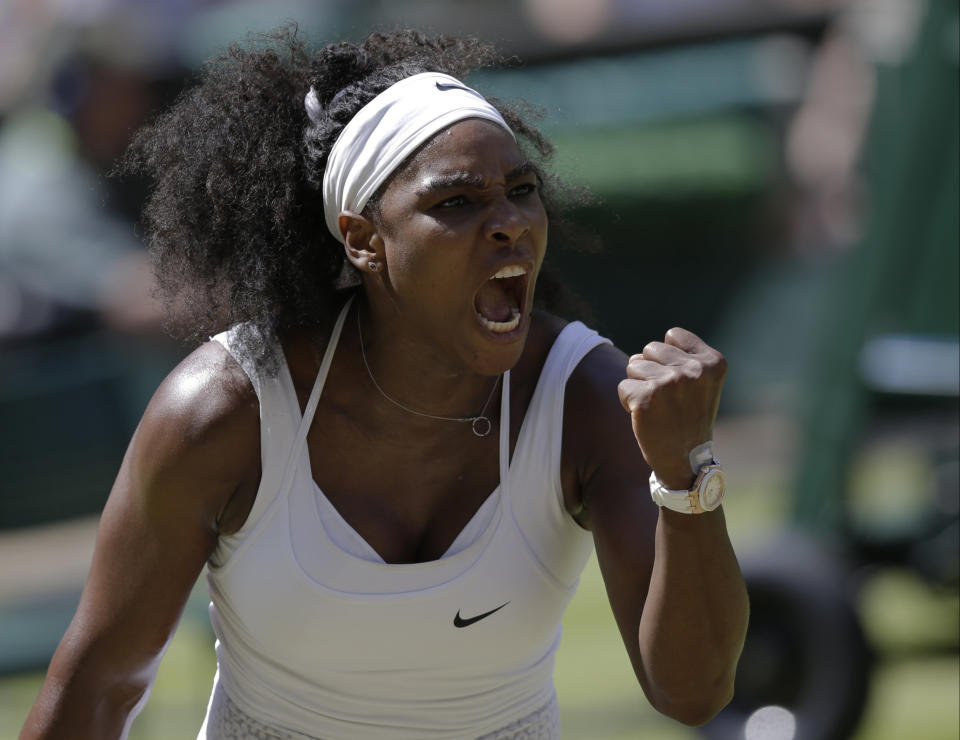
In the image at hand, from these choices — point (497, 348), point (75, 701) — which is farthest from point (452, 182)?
point (75, 701)

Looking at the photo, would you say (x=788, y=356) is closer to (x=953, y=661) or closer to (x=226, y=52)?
(x=953, y=661)

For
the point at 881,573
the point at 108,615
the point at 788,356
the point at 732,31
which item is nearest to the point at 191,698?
the point at 881,573

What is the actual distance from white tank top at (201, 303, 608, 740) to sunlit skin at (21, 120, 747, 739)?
0.09 ft

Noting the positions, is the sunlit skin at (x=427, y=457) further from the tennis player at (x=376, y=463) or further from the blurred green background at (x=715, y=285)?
the blurred green background at (x=715, y=285)

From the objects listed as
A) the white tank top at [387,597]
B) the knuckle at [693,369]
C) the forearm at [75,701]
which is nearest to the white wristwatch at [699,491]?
the knuckle at [693,369]

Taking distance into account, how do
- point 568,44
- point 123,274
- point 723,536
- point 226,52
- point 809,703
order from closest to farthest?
point 723,536, point 226,52, point 809,703, point 123,274, point 568,44

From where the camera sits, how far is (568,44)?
25.7ft

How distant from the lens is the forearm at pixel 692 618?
6.70 feet

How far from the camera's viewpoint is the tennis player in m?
2.19

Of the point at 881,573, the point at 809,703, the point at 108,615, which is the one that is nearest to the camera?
the point at 108,615

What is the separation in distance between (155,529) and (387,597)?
361mm

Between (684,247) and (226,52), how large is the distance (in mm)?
5696

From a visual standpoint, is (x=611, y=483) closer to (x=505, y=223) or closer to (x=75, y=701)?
(x=505, y=223)

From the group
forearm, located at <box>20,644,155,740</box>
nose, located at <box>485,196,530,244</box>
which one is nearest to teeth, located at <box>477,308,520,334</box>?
nose, located at <box>485,196,530,244</box>
